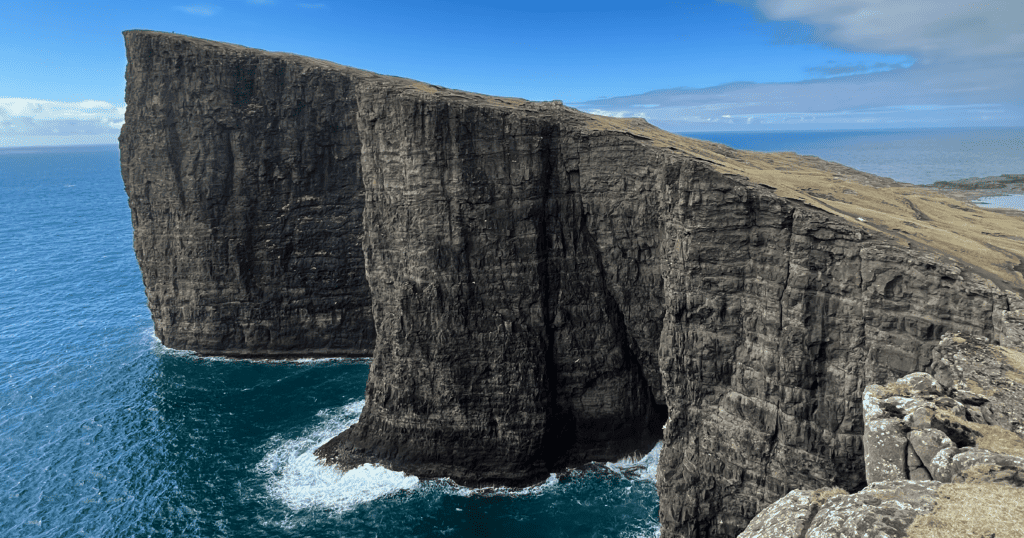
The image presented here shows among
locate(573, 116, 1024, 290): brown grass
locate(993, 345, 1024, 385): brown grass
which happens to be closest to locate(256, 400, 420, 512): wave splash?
locate(573, 116, 1024, 290): brown grass

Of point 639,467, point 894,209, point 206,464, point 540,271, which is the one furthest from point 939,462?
point 206,464

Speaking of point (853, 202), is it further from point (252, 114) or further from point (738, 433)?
point (252, 114)

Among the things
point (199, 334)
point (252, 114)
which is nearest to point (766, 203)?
point (252, 114)

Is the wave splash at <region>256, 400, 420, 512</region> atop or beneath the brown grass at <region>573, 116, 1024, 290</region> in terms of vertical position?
beneath

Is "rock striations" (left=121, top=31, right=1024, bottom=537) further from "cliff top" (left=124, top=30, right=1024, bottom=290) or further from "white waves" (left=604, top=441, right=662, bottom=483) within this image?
"white waves" (left=604, top=441, right=662, bottom=483)

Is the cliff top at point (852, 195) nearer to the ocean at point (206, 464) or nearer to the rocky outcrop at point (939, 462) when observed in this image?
the rocky outcrop at point (939, 462)

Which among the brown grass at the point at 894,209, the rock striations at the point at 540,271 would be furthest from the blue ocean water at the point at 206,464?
the brown grass at the point at 894,209
